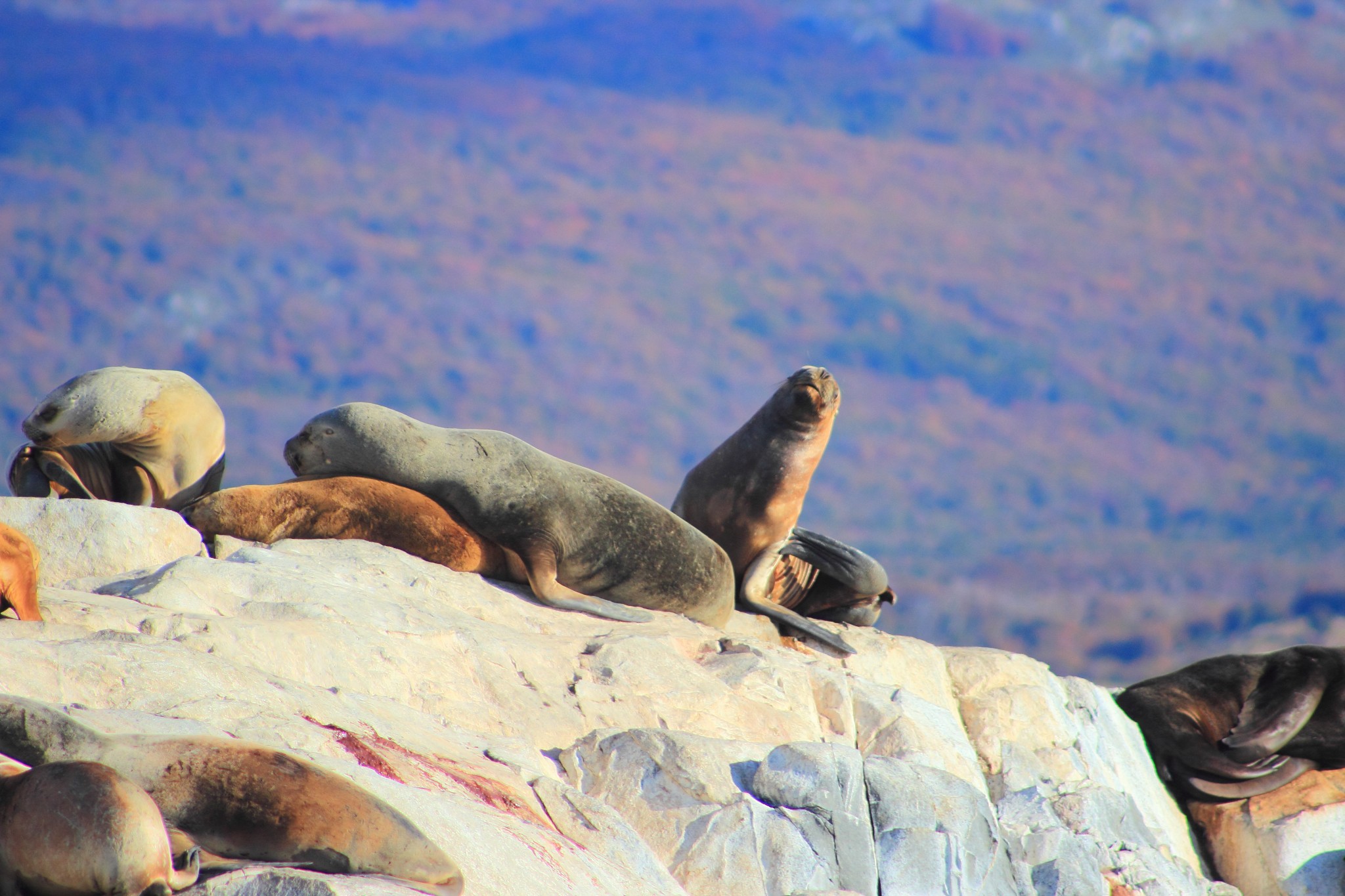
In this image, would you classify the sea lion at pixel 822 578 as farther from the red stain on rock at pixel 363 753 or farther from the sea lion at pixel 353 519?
the red stain on rock at pixel 363 753

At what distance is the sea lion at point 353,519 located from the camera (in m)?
6.38

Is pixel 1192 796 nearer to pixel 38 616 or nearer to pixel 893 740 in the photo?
pixel 893 740

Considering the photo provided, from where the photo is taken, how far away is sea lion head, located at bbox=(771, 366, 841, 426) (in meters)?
8.23

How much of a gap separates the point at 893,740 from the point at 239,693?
307 cm

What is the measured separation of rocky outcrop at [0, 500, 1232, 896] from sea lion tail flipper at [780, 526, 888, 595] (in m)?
1.49

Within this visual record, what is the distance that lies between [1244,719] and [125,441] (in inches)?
287

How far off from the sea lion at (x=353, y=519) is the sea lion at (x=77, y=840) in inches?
156

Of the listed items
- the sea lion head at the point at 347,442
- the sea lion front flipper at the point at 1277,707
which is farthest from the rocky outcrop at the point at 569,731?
the sea lion front flipper at the point at 1277,707

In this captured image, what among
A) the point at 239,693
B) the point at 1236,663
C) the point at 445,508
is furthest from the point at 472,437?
the point at 1236,663

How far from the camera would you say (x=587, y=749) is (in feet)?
14.3

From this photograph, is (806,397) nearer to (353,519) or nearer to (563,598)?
(563,598)

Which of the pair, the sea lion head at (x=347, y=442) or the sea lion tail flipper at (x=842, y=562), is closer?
the sea lion head at (x=347, y=442)

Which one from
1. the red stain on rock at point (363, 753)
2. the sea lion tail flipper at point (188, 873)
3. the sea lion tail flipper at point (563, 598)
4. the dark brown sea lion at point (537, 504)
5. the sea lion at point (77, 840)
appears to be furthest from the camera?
the dark brown sea lion at point (537, 504)

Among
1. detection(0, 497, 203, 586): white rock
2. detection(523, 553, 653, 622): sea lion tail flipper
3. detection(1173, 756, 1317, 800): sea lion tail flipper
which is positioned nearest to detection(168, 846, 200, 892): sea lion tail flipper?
detection(0, 497, 203, 586): white rock
